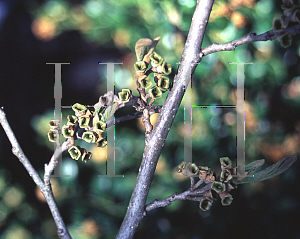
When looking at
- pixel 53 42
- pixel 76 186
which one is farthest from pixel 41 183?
pixel 53 42

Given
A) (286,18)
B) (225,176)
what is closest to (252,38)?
(286,18)

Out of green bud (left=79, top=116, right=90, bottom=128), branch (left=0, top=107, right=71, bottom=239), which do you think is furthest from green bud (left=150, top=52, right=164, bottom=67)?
branch (left=0, top=107, right=71, bottom=239)

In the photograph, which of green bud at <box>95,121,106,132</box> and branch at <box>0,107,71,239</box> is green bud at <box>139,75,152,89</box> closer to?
green bud at <box>95,121,106,132</box>

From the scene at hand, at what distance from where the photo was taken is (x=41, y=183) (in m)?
0.36

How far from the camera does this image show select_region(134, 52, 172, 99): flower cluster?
0.31m

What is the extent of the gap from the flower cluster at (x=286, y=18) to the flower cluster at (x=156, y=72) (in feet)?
0.40

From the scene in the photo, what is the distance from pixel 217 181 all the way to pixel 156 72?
0.15m

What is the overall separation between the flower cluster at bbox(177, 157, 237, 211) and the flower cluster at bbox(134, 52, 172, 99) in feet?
0.33

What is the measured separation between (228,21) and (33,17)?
1.17 feet

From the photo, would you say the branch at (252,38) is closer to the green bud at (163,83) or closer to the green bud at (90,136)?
the green bud at (163,83)

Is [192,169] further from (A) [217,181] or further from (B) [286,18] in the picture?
(B) [286,18]

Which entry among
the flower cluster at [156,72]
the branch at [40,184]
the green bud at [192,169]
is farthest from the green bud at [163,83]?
the branch at [40,184]

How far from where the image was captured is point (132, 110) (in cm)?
50

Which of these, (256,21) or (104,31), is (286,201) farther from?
(104,31)
